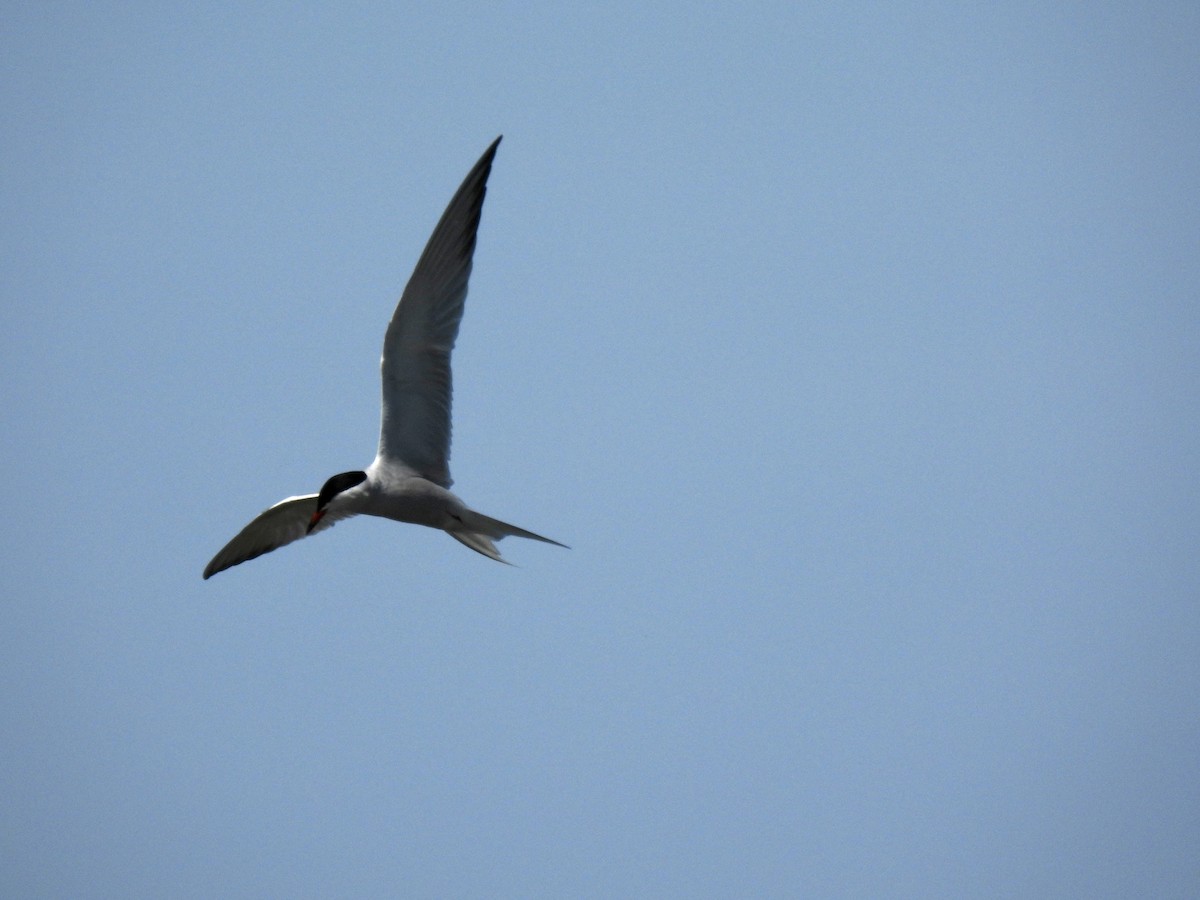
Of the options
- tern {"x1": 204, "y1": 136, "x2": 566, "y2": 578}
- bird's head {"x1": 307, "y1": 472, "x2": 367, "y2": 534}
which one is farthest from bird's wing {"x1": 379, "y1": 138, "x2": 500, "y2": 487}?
bird's head {"x1": 307, "y1": 472, "x2": 367, "y2": 534}

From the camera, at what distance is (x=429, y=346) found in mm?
5855

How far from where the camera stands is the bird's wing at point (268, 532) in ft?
20.2

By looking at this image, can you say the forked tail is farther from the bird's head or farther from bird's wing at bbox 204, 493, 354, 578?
bird's wing at bbox 204, 493, 354, 578

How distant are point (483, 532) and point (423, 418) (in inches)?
28.0

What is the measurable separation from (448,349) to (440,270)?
427 mm

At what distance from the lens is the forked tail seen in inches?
217

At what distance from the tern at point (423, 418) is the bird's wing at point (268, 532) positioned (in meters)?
0.01

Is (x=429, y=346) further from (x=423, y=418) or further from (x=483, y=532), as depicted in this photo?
(x=483, y=532)

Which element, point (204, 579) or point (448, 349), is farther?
point (204, 579)

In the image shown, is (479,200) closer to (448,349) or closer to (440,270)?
(440,270)

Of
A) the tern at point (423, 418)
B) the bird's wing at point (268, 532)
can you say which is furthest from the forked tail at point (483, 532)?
the bird's wing at point (268, 532)

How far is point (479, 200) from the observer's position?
5379 millimetres

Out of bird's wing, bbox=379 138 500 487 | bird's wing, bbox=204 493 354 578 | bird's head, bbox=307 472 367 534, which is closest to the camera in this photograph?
bird's wing, bbox=379 138 500 487

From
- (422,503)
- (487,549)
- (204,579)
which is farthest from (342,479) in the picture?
(204,579)
